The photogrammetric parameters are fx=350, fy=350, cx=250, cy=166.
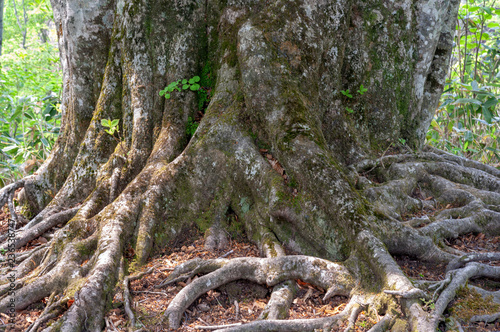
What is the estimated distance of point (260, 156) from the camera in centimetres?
366

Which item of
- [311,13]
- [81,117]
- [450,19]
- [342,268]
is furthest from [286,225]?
[450,19]

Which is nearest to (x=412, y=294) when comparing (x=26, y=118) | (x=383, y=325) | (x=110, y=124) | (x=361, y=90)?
(x=383, y=325)

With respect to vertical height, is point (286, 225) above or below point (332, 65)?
below

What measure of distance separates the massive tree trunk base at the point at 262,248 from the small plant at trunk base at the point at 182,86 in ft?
2.91

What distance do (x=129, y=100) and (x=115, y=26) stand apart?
1.00 meters

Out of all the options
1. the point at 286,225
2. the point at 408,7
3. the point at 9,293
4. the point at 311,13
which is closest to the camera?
the point at 9,293

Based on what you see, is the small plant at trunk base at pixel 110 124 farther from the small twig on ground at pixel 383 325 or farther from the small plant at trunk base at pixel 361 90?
the small twig on ground at pixel 383 325

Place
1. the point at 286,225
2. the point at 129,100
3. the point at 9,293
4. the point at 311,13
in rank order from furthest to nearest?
the point at 129,100 → the point at 311,13 → the point at 286,225 → the point at 9,293

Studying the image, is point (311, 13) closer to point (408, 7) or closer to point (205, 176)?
point (408, 7)

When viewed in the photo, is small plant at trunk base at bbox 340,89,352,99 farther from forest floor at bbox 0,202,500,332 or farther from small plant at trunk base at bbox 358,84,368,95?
forest floor at bbox 0,202,500,332

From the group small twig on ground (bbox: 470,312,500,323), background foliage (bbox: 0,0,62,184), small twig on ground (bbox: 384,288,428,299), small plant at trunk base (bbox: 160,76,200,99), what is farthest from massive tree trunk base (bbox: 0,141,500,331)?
background foliage (bbox: 0,0,62,184)

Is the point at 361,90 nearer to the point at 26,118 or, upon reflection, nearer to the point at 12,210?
the point at 12,210

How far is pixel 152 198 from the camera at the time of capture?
3484 mm

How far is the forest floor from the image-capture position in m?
2.53
